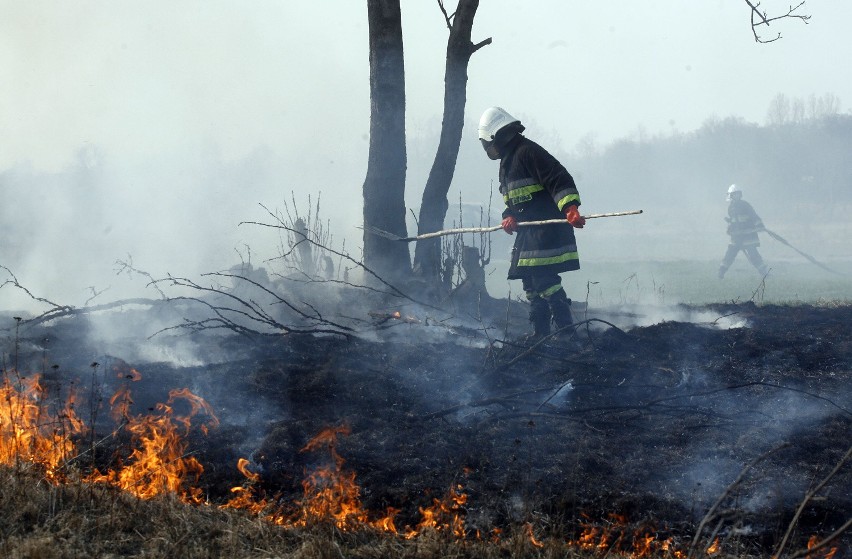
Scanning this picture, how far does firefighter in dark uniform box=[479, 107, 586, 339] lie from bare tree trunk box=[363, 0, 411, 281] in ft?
6.76

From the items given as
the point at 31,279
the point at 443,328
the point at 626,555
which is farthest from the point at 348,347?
the point at 31,279

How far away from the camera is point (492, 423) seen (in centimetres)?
500

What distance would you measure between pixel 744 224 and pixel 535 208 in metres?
10.6

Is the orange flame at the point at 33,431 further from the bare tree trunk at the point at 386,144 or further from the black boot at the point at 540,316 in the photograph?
the bare tree trunk at the point at 386,144

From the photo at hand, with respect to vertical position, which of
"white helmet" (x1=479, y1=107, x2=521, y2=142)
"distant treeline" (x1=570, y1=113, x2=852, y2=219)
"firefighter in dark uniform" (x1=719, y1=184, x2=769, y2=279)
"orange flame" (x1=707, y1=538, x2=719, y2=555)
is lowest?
"orange flame" (x1=707, y1=538, x2=719, y2=555)

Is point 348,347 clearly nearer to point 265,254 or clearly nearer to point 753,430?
point 753,430

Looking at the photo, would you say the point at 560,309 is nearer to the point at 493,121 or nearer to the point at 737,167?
the point at 493,121

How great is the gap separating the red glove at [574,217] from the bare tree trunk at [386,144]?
297 cm

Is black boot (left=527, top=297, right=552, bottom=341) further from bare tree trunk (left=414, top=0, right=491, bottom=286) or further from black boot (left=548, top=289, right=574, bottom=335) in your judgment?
bare tree trunk (left=414, top=0, right=491, bottom=286)

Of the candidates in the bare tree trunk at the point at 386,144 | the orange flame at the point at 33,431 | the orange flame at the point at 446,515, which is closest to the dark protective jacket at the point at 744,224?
the bare tree trunk at the point at 386,144

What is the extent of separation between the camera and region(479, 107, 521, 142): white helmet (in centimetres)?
679

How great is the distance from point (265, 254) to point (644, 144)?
3197 cm

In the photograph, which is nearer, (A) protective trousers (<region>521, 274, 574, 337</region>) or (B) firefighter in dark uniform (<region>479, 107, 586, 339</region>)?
(B) firefighter in dark uniform (<region>479, 107, 586, 339</region>)

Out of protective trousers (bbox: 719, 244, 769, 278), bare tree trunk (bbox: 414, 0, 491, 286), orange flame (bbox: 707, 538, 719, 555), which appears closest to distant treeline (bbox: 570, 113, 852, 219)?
protective trousers (bbox: 719, 244, 769, 278)
